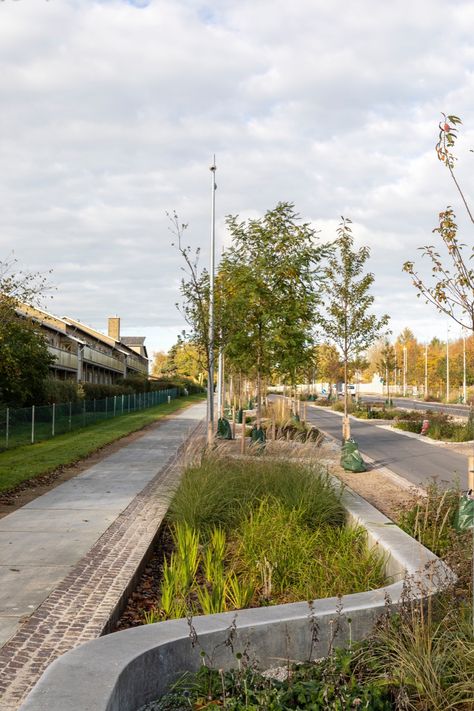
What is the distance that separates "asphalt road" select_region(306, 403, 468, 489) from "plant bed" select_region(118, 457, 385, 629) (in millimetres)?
4044

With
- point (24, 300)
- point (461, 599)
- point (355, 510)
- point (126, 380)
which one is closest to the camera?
point (461, 599)

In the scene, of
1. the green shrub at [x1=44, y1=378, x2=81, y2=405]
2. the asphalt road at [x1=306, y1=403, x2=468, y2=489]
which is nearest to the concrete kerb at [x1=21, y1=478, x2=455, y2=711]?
the asphalt road at [x1=306, y1=403, x2=468, y2=489]

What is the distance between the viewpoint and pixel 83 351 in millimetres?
52875

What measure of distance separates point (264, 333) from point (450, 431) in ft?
29.7

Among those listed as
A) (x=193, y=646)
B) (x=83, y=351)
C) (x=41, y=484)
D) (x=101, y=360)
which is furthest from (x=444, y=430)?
(x=101, y=360)

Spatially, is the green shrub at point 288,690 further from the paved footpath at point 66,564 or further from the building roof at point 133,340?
the building roof at point 133,340

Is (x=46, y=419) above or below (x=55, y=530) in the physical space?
above

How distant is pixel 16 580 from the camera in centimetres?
679

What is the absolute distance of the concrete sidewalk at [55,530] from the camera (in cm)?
632

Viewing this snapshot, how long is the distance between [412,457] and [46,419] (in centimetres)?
1153

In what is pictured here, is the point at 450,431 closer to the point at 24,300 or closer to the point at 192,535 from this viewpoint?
the point at 24,300

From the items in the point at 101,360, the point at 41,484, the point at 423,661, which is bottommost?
the point at 41,484

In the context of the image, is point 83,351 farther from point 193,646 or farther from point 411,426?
point 193,646

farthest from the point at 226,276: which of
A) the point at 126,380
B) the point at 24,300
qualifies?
the point at 126,380
